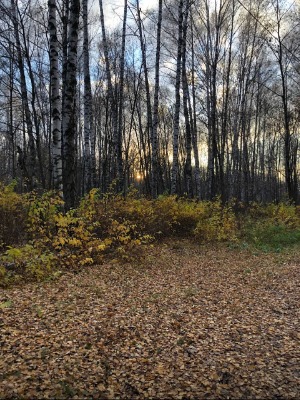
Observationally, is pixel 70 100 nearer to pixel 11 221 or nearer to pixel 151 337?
pixel 11 221

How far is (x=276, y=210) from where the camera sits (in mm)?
15883

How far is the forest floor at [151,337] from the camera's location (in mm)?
2615

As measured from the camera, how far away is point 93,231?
7980mm

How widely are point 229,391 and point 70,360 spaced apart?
1393mm

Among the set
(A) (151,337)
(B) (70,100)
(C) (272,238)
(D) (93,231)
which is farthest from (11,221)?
(C) (272,238)

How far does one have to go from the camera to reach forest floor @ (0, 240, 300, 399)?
2.62 m

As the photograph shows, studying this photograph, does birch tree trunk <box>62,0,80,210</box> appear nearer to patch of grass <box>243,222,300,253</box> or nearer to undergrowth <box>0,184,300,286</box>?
undergrowth <box>0,184,300,286</box>

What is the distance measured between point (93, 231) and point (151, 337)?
15.5 ft

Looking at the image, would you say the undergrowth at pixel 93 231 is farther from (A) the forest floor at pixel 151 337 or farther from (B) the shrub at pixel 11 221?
(A) the forest floor at pixel 151 337

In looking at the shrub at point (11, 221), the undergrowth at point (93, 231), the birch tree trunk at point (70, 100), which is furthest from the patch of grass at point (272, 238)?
the shrub at point (11, 221)

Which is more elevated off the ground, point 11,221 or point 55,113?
point 55,113

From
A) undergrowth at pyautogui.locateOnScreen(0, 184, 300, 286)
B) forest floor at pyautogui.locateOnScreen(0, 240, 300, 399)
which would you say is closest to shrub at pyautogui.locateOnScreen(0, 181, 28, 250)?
undergrowth at pyautogui.locateOnScreen(0, 184, 300, 286)

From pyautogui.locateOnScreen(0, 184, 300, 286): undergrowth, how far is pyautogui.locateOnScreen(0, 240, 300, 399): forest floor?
0.51 m

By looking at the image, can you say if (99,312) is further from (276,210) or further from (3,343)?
(276,210)
